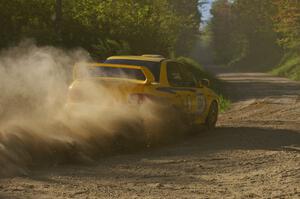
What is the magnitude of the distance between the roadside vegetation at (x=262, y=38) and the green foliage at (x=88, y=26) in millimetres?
24381

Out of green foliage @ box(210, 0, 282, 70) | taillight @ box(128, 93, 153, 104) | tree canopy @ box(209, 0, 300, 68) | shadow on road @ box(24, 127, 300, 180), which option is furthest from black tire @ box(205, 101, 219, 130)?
green foliage @ box(210, 0, 282, 70)

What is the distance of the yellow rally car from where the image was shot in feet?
37.6

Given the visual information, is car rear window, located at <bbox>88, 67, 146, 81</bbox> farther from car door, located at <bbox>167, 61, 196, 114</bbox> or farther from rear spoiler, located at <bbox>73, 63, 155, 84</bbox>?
car door, located at <bbox>167, 61, 196, 114</bbox>

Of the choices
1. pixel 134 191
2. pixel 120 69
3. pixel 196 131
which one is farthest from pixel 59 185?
pixel 196 131

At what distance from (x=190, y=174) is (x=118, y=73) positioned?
3934mm

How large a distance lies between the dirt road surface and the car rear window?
1.47 m

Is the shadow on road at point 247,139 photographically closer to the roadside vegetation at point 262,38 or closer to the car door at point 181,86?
the car door at point 181,86

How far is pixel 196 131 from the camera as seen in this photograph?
14008 mm

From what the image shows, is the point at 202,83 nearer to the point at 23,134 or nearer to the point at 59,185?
the point at 23,134

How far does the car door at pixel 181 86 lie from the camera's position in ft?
40.8

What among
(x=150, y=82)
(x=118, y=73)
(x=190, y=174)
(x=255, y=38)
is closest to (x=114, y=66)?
(x=118, y=73)

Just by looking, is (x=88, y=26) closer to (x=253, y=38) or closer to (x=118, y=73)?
(x=118, y=73)

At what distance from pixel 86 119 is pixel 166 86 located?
1925mm

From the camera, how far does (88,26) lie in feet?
80.4
